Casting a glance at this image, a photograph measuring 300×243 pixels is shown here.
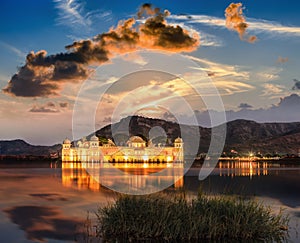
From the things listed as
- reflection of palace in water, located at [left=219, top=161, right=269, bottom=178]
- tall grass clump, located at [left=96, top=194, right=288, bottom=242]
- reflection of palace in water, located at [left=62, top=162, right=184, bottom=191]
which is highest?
tall grass clump, located at [left=96, top=194, right=288, bottom=242]

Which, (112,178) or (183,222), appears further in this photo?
(112,178)

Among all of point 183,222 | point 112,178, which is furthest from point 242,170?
point 183,222

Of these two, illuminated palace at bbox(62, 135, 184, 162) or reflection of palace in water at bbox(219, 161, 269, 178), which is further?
illuminated palace at bbox(62, 135, 184, 162)

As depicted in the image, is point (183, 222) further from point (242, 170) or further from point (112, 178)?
point (242, 170)

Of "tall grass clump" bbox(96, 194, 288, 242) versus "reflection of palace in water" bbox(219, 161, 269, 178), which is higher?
"tall grass clump" bbox(96, 194, 288, 242)

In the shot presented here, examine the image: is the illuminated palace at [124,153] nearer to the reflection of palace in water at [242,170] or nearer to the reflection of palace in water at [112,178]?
the reflection of palace in water at [242,170]

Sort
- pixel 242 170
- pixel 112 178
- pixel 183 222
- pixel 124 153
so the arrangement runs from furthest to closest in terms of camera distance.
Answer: pixel 124 153, pixel 242 170, pixel 112 178, pixel 183 222

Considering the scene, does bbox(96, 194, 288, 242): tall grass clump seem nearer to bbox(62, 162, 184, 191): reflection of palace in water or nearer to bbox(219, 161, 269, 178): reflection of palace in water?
bbox(62, 162, 184, 191): reflection of palace in water

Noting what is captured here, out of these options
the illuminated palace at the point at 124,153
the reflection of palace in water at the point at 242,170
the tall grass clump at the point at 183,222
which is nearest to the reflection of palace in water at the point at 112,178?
the reflection of palace in water at the point at 242,170

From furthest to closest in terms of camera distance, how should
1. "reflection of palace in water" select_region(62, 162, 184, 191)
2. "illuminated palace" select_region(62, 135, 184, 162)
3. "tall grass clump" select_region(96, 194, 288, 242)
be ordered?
1. "illuminated palace" select_region(62, 135, 184, 162)
2. "reflection of palace in water" select_region(62, 162, 184, 191)
3. "tall grass clump" select_region(96, 194, 288, 242)

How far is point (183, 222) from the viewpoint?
14094 mm

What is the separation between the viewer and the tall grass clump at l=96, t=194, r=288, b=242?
1388cm

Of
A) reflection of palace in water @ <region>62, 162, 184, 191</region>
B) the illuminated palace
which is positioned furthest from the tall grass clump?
the illuminated palace

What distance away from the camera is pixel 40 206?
25062 millimetres
